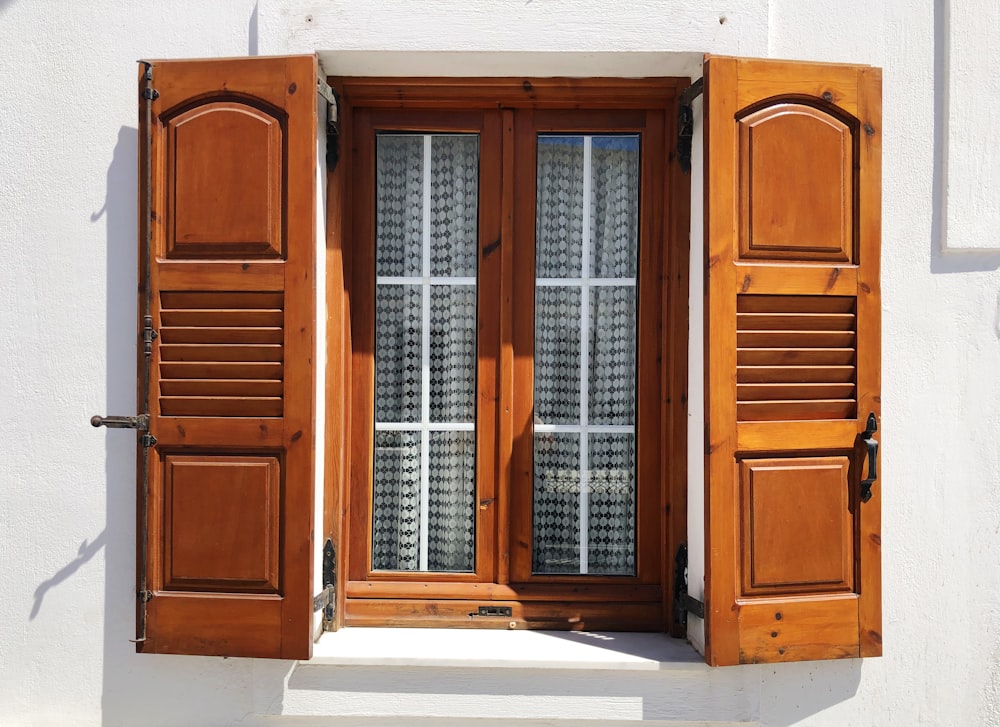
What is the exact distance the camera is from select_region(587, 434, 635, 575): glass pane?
123 inches

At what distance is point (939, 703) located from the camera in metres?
2.94

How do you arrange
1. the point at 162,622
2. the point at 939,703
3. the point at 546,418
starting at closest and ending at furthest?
the point at 162,622
the point at 939,703
the point at 546,418

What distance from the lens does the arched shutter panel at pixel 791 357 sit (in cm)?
271

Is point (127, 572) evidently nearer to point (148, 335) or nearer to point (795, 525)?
point (148, 335)

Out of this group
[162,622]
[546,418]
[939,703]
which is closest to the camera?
[162,622]

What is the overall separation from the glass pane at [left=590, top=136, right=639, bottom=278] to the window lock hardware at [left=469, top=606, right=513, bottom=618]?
1.39 meters

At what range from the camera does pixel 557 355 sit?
10.3ft

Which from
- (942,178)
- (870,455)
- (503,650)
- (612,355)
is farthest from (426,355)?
(942,178)

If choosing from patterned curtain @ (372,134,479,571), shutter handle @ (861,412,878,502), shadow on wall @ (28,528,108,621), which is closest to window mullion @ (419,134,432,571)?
patterned curtain @ (372,134,479,571)

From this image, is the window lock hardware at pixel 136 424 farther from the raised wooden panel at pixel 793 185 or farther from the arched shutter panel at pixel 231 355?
the raised wooden panel at pixel 793 185

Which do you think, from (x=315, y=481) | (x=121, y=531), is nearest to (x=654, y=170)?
(x=315, y=481)

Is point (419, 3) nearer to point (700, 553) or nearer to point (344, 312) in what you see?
point (344, 312)

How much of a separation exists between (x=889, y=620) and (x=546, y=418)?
59.3 inches

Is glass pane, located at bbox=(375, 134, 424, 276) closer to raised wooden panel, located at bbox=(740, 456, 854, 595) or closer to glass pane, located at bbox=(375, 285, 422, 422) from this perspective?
glass pane, located at bbox=(375, 285, 422, 422)
